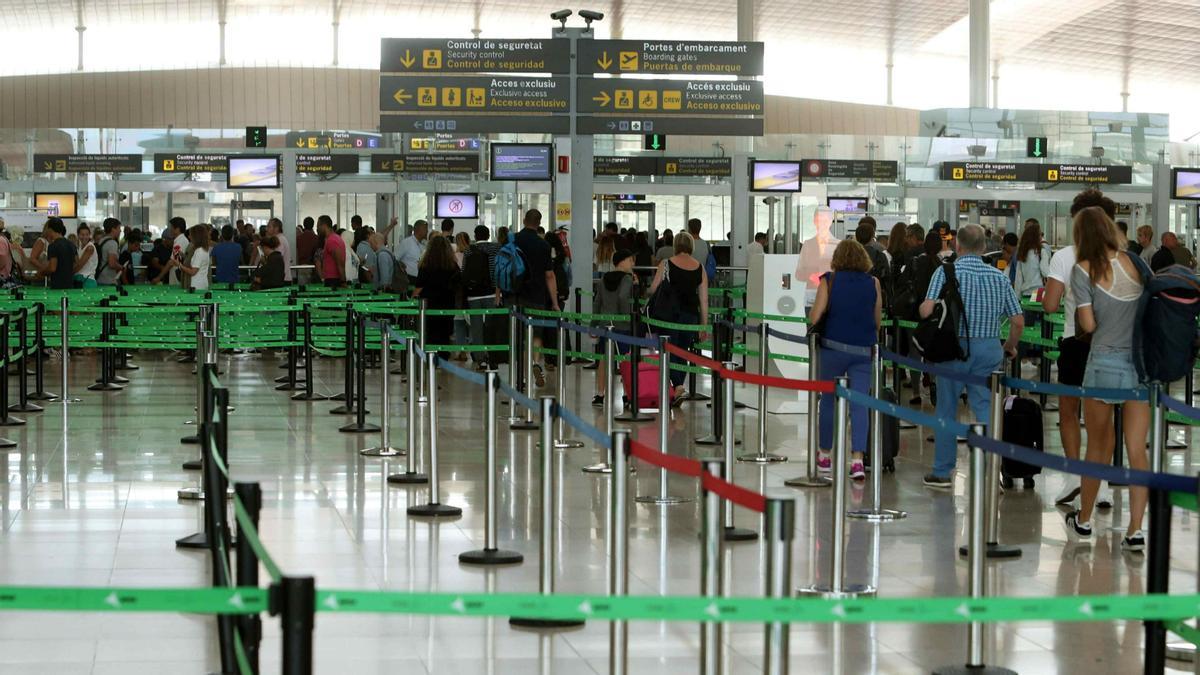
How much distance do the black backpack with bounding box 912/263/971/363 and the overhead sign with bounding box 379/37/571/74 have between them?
29.2 feet

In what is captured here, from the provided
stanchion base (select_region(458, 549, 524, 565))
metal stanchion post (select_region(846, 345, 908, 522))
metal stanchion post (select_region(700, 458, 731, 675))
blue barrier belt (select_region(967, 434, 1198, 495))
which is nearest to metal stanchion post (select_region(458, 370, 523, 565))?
stanchion base (select_region(458, 549, 524, 565))

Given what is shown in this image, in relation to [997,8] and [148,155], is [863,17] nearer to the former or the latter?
[997,8]

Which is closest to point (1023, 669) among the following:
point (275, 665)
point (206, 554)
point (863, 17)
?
point (275, 665)

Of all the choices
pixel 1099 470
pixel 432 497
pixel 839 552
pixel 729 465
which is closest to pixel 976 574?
pixel 1099 470

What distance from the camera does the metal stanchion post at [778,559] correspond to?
4039 mm

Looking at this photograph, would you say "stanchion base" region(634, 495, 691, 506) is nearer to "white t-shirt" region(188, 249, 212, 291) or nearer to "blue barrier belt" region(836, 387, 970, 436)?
"blue barrier belt" region(836, 387, 970, 436)

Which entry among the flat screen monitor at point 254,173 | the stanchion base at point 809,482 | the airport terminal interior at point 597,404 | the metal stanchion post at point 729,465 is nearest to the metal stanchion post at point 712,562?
the airport terminal interior at point 597,404

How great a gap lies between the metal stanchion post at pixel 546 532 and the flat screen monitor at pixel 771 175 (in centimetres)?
2321

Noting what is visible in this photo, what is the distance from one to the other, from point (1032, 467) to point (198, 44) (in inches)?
1680

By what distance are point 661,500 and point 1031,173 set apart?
24.8 metres

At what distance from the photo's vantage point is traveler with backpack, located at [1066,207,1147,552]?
8102 mm

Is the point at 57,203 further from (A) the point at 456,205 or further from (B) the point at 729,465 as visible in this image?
(B) the point at 729,465

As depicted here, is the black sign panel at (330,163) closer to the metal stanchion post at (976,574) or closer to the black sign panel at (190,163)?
the black sign panel at (190,163)

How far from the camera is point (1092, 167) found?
3228cm
